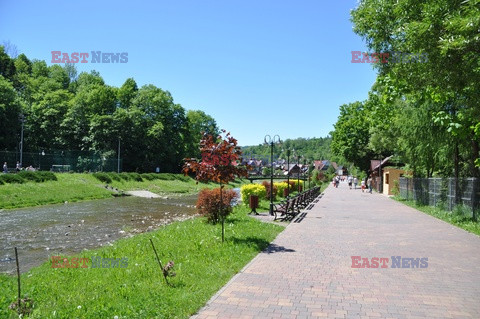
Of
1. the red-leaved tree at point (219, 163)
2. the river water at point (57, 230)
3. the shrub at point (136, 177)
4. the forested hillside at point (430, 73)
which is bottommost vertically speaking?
the river water at point (57, 230)

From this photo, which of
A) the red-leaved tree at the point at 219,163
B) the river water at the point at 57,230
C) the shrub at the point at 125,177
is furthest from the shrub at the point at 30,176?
the red-leaved tree at the point at 219,163

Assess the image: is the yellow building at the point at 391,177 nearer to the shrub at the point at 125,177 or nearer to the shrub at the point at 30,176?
the shrub at the point at 125,177

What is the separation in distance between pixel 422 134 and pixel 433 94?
6.96 meters

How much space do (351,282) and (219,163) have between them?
491cm

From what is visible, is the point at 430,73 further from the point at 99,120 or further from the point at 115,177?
the point at 99,120

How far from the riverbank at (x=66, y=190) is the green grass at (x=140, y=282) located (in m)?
18.2

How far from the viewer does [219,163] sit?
1024 centimetres

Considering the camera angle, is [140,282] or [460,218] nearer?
[140,282]

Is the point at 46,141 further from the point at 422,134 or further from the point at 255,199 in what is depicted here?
the point at 422,134

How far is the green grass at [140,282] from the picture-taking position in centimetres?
508

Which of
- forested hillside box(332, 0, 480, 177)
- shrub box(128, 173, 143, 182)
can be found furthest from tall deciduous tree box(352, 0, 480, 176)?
shrub box(128, 173, 143, 182)

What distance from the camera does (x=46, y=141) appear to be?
6000 centimetres

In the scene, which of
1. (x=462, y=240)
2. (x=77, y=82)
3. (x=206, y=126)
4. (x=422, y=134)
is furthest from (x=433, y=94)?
(x=77, y=82)

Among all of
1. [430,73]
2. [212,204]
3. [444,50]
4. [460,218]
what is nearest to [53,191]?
[212,204]
